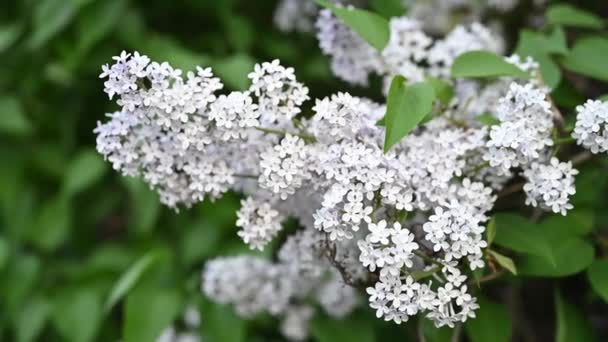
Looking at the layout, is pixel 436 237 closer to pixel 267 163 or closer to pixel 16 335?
pixel 267 163

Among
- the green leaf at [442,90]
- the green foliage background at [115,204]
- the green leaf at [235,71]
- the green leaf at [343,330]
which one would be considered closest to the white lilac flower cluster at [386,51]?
the green leaf at [442,90]

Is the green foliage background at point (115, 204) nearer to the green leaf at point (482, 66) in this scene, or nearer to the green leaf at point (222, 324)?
the green leaf at point (222, 324)

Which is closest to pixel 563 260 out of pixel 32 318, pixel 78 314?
pixel 78 314

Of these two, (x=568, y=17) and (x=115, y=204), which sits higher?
(x=568, y=17)

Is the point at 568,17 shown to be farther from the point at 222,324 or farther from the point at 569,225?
the point at 222,324

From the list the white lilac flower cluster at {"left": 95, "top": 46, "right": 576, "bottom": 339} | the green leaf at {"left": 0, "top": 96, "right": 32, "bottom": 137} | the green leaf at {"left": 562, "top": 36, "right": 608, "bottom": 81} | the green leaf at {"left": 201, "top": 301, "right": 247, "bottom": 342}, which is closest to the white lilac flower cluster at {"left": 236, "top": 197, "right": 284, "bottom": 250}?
the white lilac flower cluster at {"left": 95, "top": 46, "right": 576, "bottom": 339}

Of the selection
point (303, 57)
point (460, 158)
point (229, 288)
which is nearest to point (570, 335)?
point (460, 158)

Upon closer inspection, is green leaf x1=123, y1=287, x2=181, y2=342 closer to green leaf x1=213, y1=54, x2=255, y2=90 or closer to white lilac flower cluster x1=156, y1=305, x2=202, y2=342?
white lilac flower cluster x1=156, y1=305, x2=202, y2=342
